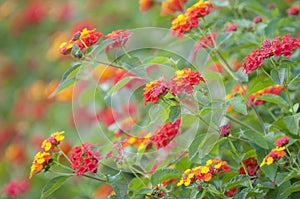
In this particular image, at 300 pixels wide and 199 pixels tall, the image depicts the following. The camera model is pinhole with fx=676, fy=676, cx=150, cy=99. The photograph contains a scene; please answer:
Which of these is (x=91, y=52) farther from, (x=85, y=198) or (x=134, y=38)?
(x=85, y=198)

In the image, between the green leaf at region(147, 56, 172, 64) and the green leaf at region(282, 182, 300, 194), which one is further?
the green leaf at region(147, 56, 172, 64)

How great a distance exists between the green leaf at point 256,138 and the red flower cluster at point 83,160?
35cm

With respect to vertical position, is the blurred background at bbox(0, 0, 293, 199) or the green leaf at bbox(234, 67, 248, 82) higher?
the blurred background at bbox(0, 0, 293, 199)

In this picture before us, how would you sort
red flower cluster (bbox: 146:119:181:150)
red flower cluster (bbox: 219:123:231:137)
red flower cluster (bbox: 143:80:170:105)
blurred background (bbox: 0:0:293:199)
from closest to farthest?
red flower cluster (bbox: 143:80:170:105) < red flower cluster (bbox: 219:123:231:137) < red flower cluster (bbox: 146:119:181:150) < blurred background (bbox: 0:0:293:199)

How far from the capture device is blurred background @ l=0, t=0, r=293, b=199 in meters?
3.37

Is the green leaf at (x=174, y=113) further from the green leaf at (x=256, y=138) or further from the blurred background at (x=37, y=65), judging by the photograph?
the blurred background at (x=37, y=65)

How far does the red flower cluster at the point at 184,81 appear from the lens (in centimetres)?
144

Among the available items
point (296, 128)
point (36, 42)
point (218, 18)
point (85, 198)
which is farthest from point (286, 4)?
point (36, 42)

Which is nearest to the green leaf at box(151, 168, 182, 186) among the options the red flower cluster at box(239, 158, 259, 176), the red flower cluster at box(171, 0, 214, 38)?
the red flower cluster at box(239, 158, 259, 176)

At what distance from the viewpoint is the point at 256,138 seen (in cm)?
153

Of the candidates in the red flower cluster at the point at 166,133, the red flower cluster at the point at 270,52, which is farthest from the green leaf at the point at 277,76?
the red flower cluster at the point at 166,133

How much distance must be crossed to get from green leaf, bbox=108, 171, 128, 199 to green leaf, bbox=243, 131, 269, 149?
0.30m

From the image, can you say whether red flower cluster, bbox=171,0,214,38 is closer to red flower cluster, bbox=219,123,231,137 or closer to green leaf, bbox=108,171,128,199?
red flower cluster, bbox=219,123,231,137

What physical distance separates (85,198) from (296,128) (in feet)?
3.86
